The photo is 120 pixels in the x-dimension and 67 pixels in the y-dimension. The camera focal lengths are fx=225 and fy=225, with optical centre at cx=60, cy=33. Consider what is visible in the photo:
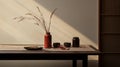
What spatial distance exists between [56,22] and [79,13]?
41cm

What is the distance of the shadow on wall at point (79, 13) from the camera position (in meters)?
3.72

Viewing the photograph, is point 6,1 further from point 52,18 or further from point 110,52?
point 110,52

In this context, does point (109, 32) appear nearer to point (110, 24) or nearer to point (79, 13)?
point (110, 24)

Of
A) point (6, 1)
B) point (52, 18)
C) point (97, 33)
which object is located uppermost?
point (6, 1)

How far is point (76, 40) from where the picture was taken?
3.16m

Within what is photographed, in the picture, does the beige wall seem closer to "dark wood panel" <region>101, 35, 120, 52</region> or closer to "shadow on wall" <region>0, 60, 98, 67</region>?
"dark wood panel" <region>101, 35, 120, 52</region>

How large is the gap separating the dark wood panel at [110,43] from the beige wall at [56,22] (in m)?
0.16

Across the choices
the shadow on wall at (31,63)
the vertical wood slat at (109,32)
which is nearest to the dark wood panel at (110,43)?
the vertical wood slat at (109,32)

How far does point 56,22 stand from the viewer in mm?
3734

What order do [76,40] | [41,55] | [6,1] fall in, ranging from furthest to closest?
[6,1], [76,40], [41,55]

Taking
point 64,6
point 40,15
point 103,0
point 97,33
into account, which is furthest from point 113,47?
point 40,15

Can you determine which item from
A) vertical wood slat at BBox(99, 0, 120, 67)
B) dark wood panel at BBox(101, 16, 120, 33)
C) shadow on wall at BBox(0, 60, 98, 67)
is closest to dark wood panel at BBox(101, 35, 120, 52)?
vertical wood slat at BBox(99, 0, 120, 67)

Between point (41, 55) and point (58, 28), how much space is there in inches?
47.2

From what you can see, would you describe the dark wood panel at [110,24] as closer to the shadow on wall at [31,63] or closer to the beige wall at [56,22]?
the beige wall at [56,22]
